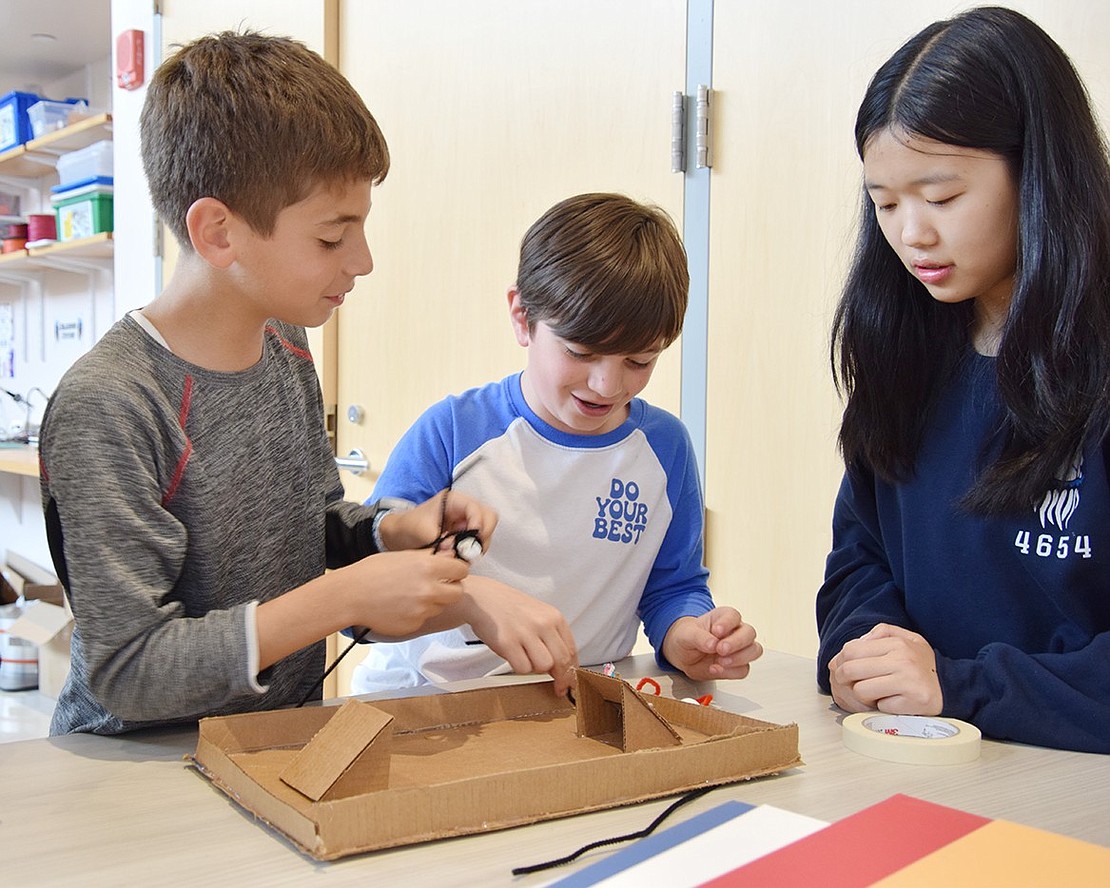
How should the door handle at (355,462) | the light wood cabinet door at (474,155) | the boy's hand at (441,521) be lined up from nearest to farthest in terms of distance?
the boy's hand at (441,521), the light wood cabinet door at (474,155), the door handle at (355,462)

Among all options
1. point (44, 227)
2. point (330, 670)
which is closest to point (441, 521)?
point (330, 670)

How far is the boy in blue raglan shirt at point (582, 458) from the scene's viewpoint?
1.19m

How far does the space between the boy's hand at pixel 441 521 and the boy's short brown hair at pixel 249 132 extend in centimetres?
28

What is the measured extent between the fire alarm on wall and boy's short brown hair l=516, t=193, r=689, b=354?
2.22 m

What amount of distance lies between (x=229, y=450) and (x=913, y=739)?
1.96ft

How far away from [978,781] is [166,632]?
22.9 inches

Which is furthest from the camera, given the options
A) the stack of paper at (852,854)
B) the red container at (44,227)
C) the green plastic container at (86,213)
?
the red container at (44,227)

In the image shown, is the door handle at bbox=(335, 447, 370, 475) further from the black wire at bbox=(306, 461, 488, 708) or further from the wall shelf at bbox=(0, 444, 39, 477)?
the black wire at bbox=(306, 461, 488, 708)

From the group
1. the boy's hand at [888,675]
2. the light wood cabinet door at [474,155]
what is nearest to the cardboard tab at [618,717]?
the boy's hand at [888,675]

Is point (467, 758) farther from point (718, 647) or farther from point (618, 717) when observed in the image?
point (718, 647)

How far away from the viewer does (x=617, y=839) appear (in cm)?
64

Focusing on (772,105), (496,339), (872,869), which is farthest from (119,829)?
(496,339)

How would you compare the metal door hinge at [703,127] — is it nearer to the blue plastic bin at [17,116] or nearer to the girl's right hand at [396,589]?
the girl's right hand at [396,589]

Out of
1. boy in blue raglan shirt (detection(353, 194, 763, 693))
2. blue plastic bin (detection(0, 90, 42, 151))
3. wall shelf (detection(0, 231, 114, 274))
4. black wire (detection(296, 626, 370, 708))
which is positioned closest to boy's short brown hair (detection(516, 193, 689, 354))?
boy in blue raglan shirt (detection(353, 194, 763, 693))
